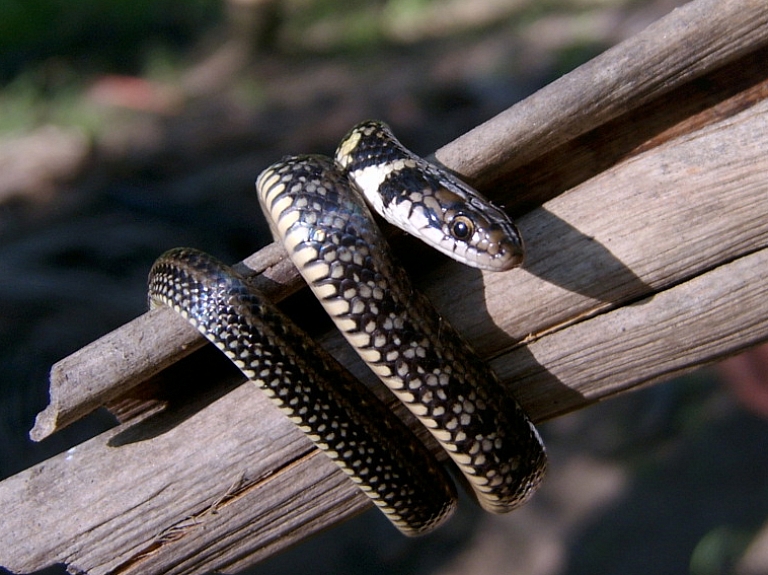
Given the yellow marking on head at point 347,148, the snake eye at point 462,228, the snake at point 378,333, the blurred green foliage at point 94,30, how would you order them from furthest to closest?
the blurred green foliage at point 94,30, the yellow marking on head at point 347,148, the snake eye at point 462,228, the snake at point 378,333

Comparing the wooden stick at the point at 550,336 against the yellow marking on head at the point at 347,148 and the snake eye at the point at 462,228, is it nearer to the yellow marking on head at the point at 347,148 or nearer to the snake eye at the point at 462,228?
the snake eye at the point at 462,228

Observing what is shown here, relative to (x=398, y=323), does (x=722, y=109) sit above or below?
below

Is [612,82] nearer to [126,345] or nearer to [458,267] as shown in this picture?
[458,267]

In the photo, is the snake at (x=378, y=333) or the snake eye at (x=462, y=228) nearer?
the snake at (x=378, y=333)

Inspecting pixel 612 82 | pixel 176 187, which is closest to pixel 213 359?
pixel 612 82

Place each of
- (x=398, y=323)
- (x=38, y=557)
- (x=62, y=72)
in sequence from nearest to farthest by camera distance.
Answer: (x=398, y=323)
(x=38, y=557)
(x=62, y=72)

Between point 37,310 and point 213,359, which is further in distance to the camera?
point 37,310

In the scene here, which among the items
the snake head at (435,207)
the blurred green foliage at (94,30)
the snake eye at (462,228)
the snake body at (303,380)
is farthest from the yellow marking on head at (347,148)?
the blurred green foliage at (94,30)

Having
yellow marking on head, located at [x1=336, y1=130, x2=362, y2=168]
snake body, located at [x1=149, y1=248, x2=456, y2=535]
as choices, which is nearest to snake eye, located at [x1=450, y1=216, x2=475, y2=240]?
yellow marking on head, located at [x1=336, y1=130, x2=362, y2=168]
